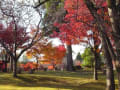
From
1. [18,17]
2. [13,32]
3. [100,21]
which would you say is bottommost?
[100,21]

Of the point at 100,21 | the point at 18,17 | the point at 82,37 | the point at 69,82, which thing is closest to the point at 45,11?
the point at 18,17

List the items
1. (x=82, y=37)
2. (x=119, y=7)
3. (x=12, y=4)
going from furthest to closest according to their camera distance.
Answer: (x=12, y=4) < (x=82, y=37) < (x=119, y=7)

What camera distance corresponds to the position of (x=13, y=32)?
64.7 feet

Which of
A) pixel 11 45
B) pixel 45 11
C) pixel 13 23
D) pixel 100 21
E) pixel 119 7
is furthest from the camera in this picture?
pixel 11 45

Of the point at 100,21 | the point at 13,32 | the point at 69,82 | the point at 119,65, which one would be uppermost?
the point at 13,32

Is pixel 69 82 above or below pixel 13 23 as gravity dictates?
below

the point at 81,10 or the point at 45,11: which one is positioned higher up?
the point at 45,11

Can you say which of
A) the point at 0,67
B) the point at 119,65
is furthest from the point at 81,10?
the point at 0,67

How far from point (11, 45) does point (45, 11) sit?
6413 millimetres

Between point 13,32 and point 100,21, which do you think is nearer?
point 100,21

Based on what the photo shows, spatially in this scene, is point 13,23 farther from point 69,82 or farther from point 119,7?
point 119,7

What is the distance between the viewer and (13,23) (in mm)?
18953

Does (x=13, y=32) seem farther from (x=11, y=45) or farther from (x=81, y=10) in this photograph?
(x=81, y=10)

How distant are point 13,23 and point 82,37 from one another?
7.97 m
